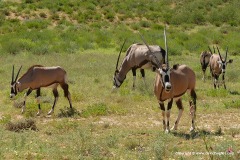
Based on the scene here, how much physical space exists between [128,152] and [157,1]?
142ft

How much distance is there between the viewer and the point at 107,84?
18.4 metres

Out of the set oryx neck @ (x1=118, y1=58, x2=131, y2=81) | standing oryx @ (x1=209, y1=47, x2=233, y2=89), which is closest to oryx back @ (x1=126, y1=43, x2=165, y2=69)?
oryx neck @ (x1=118, y1=58, x2=131, y2=81)

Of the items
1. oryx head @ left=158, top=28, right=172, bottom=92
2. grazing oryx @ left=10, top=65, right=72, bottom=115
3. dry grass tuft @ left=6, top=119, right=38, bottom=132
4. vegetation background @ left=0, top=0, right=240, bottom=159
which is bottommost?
vegetation background @ left=0, top=0, right=240, bottom=159

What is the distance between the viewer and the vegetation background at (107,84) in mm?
8961

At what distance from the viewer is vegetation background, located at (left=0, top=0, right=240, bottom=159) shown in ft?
29.4

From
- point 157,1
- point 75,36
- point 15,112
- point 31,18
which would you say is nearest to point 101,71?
point 15,112

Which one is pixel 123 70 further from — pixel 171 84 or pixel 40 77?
pixel 171 84

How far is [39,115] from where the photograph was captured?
1346cm

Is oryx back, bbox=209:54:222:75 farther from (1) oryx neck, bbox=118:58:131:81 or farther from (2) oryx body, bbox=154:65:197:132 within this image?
(2) oryx body, bbox=154:65:197:132

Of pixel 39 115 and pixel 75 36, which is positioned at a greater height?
pixel 39 115

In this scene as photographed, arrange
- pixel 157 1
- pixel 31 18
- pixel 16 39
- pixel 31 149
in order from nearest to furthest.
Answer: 1. pixel 31 149
2. pixel 16 39
3. pixel 31 18
4. pixel 157 1

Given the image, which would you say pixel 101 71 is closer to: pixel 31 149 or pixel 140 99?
pixel 140 99

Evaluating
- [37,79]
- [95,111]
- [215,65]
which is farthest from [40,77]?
[215,65]

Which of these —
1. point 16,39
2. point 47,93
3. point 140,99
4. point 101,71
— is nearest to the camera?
point 140,99
